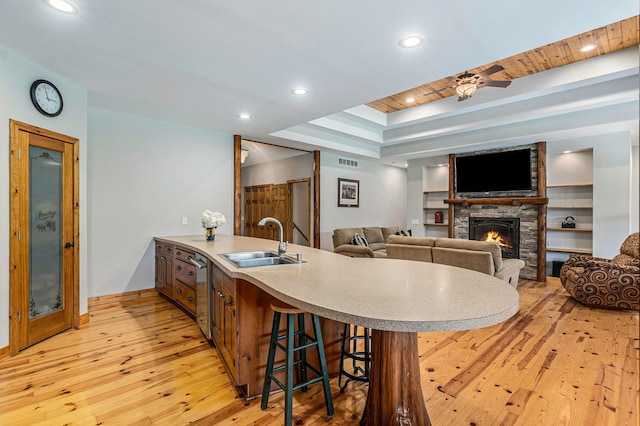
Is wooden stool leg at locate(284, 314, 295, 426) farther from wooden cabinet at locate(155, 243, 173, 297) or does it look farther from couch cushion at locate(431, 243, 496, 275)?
couch cushion at locate(431, 243, 496, 275)

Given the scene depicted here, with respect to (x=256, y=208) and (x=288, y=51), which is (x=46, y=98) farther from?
(x=256, y=208)

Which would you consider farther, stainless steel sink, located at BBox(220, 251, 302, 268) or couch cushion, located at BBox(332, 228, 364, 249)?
couch cushion, located at BBox(332, 228, 364, 249)

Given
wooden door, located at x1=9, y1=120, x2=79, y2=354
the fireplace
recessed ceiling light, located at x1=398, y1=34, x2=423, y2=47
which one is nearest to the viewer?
recessed ceiling light, located at x1=398, y1=34, x2=423, y2=47

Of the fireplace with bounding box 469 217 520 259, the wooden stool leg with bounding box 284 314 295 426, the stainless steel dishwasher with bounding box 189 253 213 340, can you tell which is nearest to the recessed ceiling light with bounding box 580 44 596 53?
the fireplace with bounding box 469 217 520 259

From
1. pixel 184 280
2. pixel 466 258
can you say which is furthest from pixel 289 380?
pixel 466 258

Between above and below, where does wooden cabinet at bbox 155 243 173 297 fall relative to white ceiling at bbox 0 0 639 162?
below

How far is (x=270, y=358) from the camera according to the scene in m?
1.96

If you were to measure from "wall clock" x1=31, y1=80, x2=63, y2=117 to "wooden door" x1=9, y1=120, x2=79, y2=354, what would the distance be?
21 centimetres

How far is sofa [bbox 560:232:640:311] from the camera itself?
145 inches

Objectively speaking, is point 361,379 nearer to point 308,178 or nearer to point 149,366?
point 149,366

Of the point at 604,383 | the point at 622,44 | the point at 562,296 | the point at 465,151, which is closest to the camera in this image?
the point at 604,383

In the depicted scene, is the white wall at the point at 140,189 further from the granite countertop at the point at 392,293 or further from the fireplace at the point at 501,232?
the fireplace at the point at 501,232

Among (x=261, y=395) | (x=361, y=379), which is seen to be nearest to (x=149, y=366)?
(x=261, y=395)

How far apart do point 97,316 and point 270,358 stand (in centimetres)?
278
